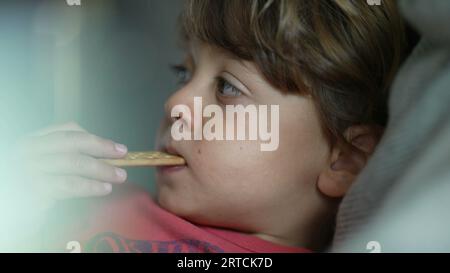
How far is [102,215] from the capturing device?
0.61m

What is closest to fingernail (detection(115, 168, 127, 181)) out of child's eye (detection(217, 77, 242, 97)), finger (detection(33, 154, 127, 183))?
finger (detection(33, 154, 127, 183))

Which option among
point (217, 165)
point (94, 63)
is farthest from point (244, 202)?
point (94, 63)

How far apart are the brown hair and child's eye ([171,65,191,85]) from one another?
86 mm

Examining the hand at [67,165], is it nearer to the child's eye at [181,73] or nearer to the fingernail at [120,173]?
the fingernail at [120,173]

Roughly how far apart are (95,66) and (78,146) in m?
0.16

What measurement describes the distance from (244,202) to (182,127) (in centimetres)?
10

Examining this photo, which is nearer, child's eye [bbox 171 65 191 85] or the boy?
the boy

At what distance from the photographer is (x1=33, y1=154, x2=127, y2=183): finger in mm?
579

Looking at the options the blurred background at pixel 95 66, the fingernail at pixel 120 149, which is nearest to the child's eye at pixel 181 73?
the blurred background at pixel 95 66

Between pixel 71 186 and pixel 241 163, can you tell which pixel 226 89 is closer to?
pixel 241 163

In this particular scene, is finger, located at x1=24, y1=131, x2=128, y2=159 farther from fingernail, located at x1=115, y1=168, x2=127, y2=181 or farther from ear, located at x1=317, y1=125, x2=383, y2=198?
ear, located at x1=317, y1=125, x2=383, y2=198

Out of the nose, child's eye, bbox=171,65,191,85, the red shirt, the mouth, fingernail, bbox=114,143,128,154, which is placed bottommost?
the red shirt

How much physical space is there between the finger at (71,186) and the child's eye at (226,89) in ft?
0.49
